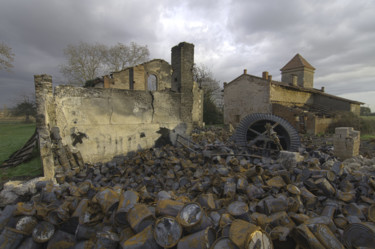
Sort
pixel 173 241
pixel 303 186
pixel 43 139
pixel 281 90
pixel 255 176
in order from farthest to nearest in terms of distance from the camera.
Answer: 1. pixel 281 90
2. pixel 43 139
3. pixel 255 176
4. pixel 303 186
5. pixel 173 241

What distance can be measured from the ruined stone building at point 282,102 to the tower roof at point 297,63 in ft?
27.2

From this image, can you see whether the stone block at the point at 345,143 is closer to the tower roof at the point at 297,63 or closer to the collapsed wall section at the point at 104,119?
the collapsed wall section at the point at 104,119

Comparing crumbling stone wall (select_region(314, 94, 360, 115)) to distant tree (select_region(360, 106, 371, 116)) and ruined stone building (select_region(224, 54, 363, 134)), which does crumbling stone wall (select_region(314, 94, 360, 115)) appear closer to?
ruined stone building (select_region(224, 54, 363, 134))

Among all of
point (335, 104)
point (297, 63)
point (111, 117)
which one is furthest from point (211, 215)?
point (297, 63)

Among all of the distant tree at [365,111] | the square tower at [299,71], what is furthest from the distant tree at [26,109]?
the distant tree at [365,111]

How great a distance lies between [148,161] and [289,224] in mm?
3856

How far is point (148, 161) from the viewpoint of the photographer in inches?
202

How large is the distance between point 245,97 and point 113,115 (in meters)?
14.0

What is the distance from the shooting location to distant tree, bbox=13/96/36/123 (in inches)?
1050

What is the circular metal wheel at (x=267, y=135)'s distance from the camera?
5945 mm

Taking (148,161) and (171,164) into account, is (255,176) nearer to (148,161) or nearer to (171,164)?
(171,164)

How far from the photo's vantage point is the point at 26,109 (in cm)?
2700

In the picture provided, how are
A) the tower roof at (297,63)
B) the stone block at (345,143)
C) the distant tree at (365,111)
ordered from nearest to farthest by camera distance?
1. the stone block at (345,143)
2. the tower roof at (297,63)
3. the distant tree at (365,111)

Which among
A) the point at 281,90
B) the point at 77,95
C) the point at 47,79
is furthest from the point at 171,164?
the point at 281,90
